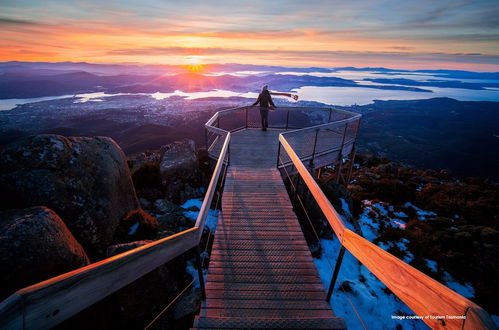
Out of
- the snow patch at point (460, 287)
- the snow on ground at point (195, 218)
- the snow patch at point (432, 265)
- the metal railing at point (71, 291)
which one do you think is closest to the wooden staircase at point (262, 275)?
the snow on ground at point (195, 218)

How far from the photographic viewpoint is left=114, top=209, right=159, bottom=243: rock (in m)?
5.06

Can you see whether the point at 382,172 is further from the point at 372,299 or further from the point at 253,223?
the point at 253,223

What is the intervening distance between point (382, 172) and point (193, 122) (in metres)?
114

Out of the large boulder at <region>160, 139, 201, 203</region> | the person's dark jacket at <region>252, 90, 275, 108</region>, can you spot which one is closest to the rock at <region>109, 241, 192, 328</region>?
the large boulder at <region>160, 139, 201, 203</region>

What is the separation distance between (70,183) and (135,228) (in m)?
1.71

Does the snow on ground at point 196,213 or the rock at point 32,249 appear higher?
the rock at point 32,249

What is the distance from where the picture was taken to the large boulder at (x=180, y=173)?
28.9 feet

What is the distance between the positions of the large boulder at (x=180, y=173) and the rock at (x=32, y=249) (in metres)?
5.45

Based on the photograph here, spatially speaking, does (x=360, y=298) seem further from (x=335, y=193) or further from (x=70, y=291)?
(x=70, y=291)

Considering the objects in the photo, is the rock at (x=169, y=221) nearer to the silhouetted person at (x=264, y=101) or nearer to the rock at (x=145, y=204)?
the rock at (x=145, y=204)

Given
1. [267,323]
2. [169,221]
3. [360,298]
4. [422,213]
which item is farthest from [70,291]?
[422,213]

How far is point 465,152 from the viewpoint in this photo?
111m

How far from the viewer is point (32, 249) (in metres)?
2.77

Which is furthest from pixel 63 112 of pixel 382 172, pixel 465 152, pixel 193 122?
pixel 465 152
